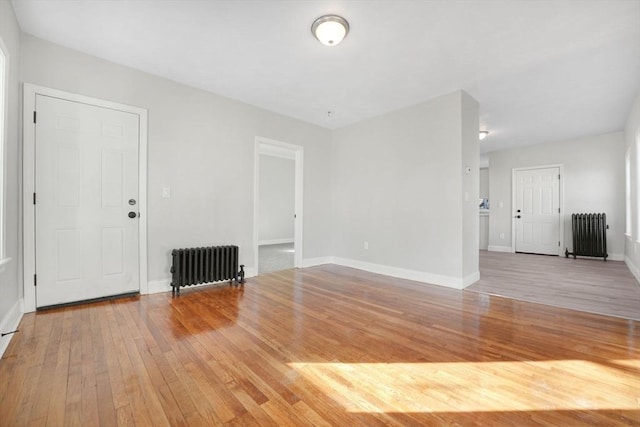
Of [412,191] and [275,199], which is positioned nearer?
[412,191]

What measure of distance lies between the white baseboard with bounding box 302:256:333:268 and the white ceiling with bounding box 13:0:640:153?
103 inches

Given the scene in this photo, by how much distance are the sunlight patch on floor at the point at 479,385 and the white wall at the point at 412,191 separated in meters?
1.97

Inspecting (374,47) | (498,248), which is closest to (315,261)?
(374,47)

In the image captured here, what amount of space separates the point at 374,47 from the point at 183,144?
2.54m

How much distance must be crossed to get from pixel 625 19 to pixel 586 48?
427mm

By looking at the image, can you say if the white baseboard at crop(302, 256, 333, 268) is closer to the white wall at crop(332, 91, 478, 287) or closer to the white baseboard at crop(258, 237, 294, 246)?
the white wall at crop(332, 91, 478, 287)

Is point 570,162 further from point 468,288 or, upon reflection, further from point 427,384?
point 427,384

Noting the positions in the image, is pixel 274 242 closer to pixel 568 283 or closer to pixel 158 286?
pixel 158 286

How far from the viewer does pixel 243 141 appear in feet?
13.7

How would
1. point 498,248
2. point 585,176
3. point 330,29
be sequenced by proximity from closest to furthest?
point 330,29 → point 585,176 → point 498,248

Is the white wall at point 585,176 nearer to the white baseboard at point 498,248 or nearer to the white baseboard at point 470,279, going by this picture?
the white baseboard at point 498,248

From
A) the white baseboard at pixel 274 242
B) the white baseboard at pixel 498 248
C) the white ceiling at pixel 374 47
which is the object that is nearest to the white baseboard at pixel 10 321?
the white ceiling at pixel 374 47

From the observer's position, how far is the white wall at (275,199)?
8.55 meters

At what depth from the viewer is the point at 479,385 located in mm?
1600
